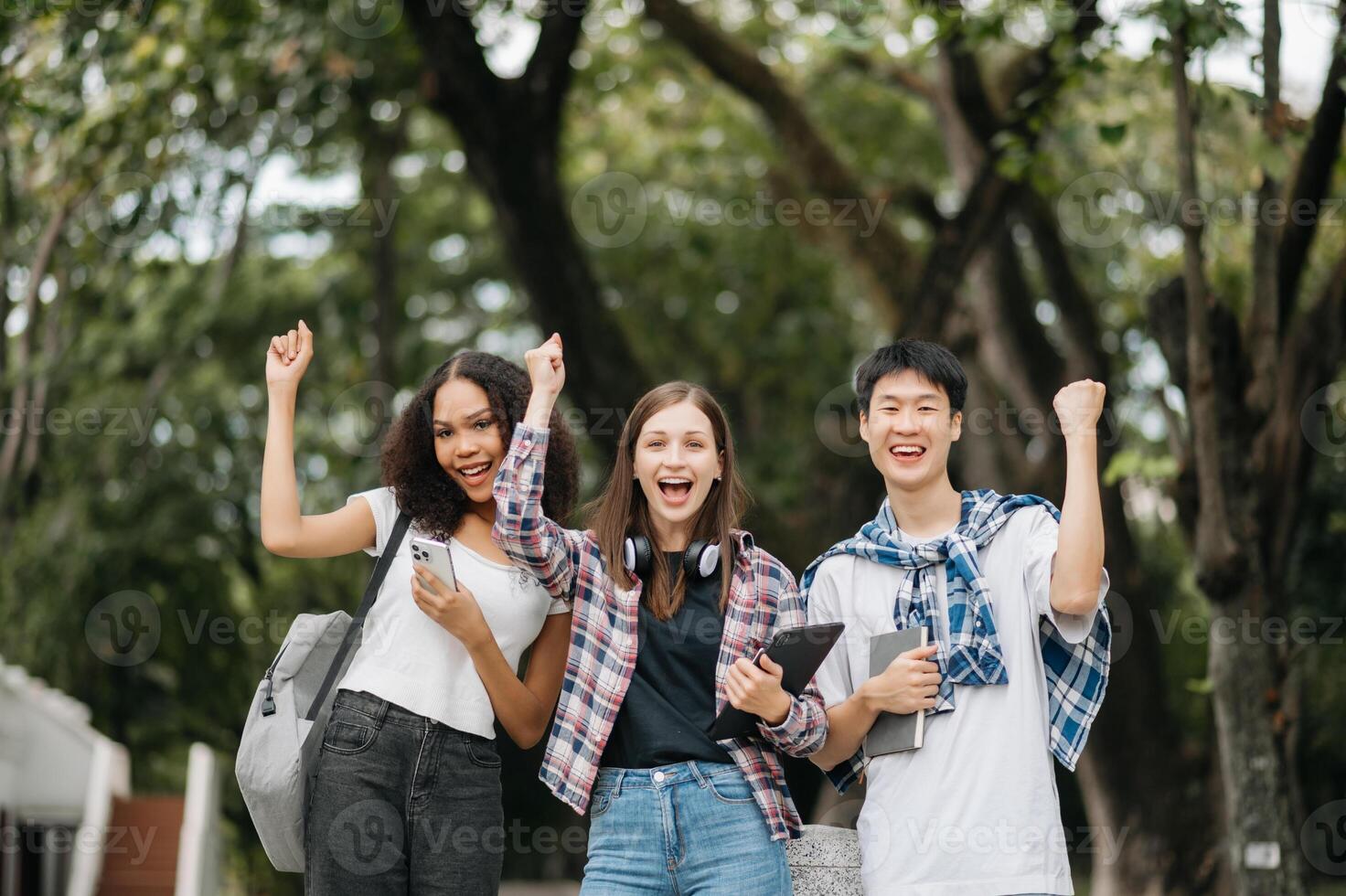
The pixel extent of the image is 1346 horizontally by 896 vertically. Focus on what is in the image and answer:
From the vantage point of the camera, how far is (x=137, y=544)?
9812 mm

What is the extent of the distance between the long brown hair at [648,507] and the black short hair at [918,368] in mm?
330

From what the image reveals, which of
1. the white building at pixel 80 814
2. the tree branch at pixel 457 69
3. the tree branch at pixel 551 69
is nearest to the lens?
the tree branch at pixel 457 69

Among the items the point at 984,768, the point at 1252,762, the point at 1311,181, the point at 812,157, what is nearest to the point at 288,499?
the point at 984,768

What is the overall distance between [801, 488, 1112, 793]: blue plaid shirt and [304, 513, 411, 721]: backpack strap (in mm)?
1050

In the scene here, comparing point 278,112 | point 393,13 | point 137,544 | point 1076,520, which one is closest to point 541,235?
point 393,13

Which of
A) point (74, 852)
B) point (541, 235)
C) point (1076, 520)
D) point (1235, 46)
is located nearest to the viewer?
point (1076, 520)

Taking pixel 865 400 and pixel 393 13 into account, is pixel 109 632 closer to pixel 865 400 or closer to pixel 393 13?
pixel 393 13

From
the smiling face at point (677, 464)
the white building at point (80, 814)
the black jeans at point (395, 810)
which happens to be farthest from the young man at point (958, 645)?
the white building at point (80, 814)

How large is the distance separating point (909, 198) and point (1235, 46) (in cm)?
356

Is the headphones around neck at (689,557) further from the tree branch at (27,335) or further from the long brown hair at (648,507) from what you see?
the tree branch at (27,335)

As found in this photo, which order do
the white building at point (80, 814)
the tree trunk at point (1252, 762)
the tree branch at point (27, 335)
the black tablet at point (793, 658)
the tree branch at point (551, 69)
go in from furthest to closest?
the tree branch at point (27, 335) < the white building at point (80, 814) < the tree branch at point (551, 69) < the tree trunk at point (1252, 762) < the black tablet at point (793, 658)

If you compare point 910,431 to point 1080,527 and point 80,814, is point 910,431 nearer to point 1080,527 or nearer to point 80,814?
point 1080,527

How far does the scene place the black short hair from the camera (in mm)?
3109

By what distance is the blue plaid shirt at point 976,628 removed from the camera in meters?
2.89
